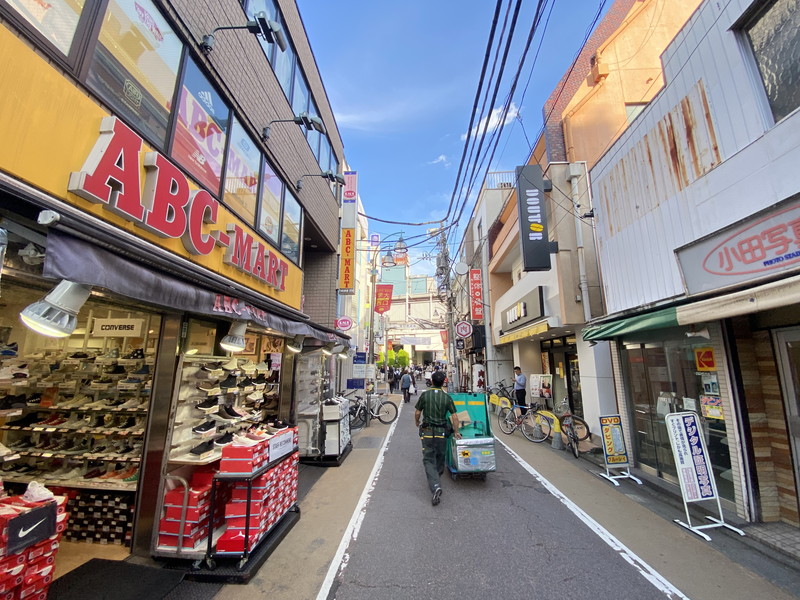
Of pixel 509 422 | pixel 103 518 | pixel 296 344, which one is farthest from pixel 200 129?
pixel 509 422

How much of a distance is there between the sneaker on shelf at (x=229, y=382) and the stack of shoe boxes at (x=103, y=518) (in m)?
1.60

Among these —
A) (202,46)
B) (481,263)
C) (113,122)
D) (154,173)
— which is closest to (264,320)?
(154,173)

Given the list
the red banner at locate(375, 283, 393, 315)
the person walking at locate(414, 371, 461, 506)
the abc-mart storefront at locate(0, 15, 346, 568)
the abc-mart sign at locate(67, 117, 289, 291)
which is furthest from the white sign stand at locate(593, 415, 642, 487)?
the red banner at locate(375, 283, 393, 315)

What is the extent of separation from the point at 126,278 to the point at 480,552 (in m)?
4.54

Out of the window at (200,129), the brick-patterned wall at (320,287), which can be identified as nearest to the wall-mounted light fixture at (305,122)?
the window at (200,129)

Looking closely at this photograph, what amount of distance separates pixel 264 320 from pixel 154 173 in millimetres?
2116

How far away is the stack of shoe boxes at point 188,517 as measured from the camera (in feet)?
12.2

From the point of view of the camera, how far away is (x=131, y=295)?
8.43ft

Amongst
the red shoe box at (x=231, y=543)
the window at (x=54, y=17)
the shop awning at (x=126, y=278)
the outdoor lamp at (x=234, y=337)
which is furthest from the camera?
the outdoor lamp at (x=234, y=337)

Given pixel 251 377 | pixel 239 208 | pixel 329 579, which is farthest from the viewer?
pixel 251 377

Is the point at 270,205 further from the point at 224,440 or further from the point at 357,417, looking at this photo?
the point at 357,417

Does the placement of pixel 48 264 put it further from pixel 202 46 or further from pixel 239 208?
pixel 202 46

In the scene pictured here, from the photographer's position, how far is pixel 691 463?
4730 mm

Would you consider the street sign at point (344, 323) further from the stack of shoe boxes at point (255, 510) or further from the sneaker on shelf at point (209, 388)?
the stack of shoe boxes at point (255, 510)
